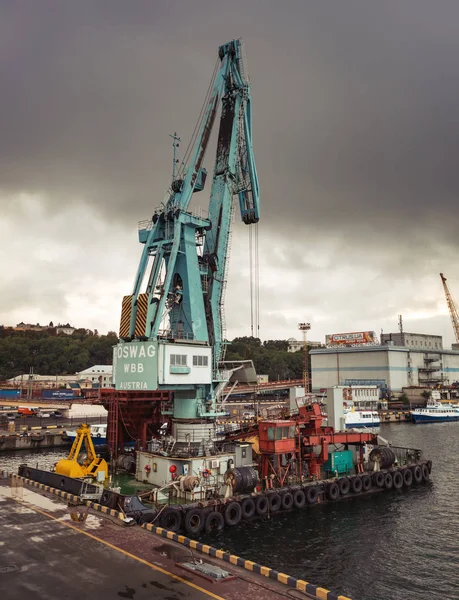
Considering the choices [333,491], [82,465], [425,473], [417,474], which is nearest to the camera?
[82,465]

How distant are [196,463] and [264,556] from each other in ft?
28.0

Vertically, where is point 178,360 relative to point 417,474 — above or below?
above

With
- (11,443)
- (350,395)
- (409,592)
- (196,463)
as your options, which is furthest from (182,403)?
(350,395)

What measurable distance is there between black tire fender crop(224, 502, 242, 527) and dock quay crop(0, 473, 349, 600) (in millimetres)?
9130

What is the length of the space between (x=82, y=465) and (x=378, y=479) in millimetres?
25620

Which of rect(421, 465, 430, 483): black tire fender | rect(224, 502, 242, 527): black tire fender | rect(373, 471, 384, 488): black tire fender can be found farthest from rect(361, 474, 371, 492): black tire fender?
rect(224, 502, 242, 527): black tire fender

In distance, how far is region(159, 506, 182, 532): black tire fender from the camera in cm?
3034

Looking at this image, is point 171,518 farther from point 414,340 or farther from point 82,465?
point 414,340

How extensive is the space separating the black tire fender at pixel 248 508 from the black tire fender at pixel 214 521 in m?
2.03

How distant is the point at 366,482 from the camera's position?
1719 inches

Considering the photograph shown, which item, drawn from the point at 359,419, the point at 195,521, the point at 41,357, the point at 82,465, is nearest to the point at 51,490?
the point at 82,465

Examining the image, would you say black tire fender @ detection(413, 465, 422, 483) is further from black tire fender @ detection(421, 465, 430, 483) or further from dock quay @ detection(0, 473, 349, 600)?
dock quay @ detection(0, 473, 349, 600)

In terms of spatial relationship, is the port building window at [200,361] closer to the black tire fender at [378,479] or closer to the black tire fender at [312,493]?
the black tire fender at [312,493]

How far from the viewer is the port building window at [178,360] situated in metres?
37.3
